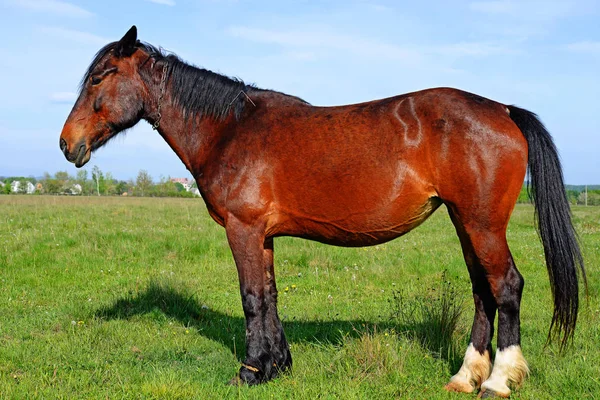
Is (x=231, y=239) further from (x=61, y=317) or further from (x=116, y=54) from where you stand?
(x=61, y=317)

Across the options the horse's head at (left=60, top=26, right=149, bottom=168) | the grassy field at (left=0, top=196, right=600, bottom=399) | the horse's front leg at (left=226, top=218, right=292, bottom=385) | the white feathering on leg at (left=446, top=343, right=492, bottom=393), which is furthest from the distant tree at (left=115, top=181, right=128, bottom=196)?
the white feathering on leg at (left=446, top=343, right=492, bottom=393)

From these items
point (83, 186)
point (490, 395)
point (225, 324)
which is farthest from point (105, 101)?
point (83, 186)

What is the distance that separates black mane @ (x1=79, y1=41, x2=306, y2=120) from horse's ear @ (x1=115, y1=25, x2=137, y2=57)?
3.3 inches

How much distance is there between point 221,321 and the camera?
6473 millimetres

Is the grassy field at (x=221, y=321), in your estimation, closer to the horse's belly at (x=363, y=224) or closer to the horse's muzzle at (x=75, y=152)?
the horse's belly at (x=363, y=224)

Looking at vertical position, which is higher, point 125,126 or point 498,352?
point 125,126

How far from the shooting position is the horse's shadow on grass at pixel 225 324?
17.3 ft

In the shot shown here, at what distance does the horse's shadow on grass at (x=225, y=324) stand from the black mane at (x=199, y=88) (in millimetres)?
2332

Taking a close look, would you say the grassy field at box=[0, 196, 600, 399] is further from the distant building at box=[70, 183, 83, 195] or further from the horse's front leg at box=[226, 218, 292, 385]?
the distant building at box=[70, 183, 83, 195]

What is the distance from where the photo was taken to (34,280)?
8.15 m

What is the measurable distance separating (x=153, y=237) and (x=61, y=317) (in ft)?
16.6

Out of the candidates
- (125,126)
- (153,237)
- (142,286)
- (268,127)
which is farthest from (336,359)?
(153,237)

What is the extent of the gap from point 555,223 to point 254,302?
261cm

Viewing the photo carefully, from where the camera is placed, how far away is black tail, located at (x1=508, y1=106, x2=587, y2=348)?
13.6 ft
